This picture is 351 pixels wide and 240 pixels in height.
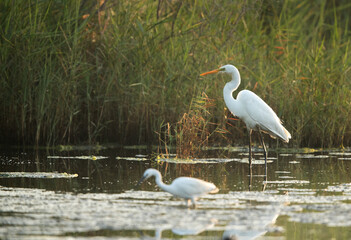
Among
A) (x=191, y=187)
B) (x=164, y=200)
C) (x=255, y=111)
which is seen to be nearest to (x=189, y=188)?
(x=191, y=187)

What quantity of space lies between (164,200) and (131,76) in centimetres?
497

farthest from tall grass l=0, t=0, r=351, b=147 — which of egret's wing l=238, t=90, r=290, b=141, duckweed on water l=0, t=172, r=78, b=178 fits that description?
duckweed on water l=0, t=172, r=78, b=178

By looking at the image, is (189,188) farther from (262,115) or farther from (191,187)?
(262,115)

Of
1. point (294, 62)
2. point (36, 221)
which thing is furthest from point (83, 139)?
point (36, 221)

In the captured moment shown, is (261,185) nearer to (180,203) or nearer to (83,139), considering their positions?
(180,203)

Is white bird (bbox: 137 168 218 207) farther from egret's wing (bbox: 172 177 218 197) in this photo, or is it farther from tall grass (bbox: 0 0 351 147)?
tall grass (bbox: 0 0 351 147)

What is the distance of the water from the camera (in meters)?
4.84

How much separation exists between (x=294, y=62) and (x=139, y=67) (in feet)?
9.24

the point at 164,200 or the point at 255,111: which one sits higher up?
the point at 255,111

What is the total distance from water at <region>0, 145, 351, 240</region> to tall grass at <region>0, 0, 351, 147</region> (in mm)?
1065

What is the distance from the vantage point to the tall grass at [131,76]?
33.5ft

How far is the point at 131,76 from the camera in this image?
10.8m

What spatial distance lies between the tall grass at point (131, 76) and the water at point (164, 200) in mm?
1065

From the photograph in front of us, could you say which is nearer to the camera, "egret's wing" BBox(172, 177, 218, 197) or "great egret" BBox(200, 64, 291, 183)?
"egret's wing" BBox(172, 177, 218, 197)
